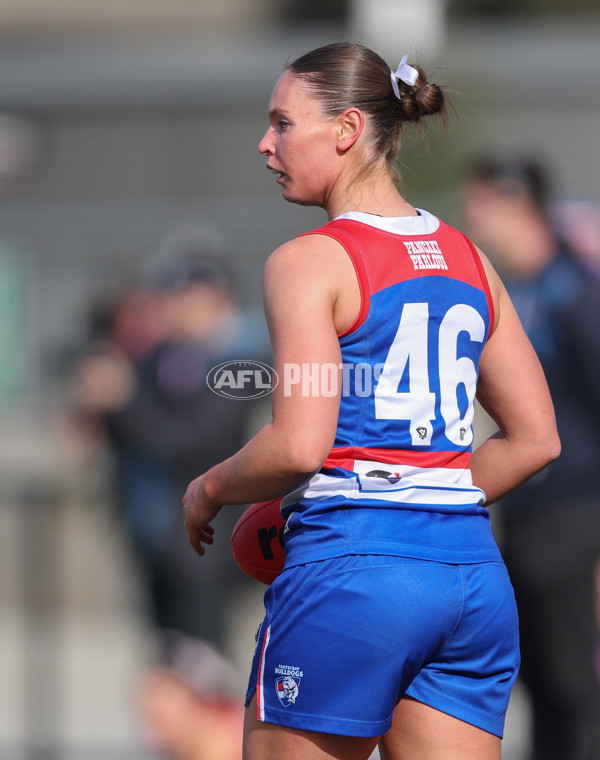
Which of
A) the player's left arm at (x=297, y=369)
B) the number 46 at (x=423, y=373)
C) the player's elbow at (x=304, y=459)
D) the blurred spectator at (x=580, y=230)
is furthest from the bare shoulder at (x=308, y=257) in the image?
the blurred spectator at (x=580, y=230)

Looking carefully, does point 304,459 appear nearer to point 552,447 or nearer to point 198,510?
point 198,510

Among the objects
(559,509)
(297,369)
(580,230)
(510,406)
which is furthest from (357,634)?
(580,230)

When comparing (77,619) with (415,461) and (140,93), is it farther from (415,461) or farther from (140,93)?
(140,93)

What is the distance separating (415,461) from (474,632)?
331 mm

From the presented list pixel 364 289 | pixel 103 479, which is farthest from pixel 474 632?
pixel 103 479

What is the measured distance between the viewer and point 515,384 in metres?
2.28

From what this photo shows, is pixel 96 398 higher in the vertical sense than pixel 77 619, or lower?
higher

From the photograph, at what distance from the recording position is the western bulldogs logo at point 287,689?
199 cm

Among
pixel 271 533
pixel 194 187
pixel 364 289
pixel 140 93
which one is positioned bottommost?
pixel 271 533

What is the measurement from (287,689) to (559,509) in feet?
6.56

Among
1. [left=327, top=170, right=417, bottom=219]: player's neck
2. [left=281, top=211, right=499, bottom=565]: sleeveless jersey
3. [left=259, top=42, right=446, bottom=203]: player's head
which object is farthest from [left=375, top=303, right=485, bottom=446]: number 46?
[left=259, top=42, right=446, bottom=203]: player's head

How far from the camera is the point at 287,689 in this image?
6.57 feet

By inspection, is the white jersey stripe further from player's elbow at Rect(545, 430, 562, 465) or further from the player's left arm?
player's elbow at Rect(545, 430, 562, 465)

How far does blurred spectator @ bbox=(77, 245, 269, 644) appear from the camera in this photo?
4.50m
